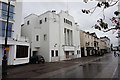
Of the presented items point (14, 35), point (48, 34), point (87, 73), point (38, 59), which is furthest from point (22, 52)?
point (87, 73)

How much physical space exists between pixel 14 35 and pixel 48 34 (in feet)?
23.3

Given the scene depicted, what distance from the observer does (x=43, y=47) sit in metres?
20.1

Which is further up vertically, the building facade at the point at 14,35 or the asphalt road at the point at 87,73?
the building facade at the point at 14,35

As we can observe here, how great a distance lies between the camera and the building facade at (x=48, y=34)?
772 inches

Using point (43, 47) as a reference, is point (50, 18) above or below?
above

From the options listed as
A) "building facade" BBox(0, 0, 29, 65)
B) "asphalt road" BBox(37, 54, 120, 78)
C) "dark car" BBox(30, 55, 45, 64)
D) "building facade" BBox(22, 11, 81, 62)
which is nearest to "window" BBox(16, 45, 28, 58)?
"building facade" BBox(0, 0, 29, 65)

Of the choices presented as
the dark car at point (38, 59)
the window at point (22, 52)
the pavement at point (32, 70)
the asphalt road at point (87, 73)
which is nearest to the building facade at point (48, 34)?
the dark car at point (38, 59)

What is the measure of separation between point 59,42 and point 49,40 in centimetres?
317

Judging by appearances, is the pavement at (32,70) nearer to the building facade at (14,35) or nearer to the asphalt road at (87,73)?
the asphalt road at (87,73)

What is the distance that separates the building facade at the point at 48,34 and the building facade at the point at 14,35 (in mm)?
4741

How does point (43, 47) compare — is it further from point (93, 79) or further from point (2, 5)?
point (93, 79)

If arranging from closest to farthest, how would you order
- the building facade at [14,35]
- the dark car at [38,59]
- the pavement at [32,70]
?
the pavement at [32,70] < the building facade at [14,35] < the dark car at [38,59]

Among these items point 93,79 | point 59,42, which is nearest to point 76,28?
point 59,42

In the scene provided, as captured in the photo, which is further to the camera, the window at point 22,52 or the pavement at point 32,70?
the window at point 22,52
